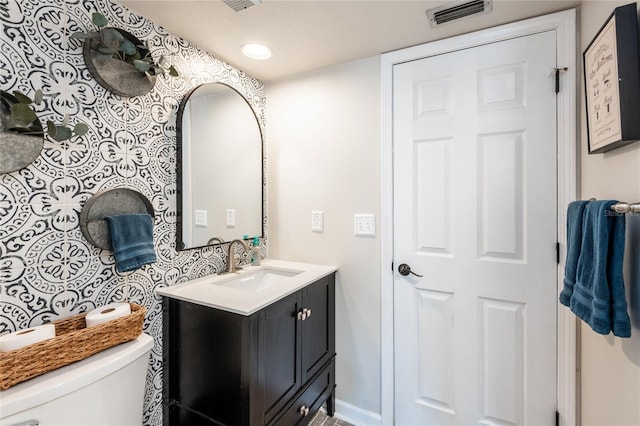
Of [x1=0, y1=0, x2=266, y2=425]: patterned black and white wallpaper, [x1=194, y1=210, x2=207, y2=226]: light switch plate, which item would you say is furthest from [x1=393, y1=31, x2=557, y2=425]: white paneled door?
[x1=0, y1=0, x2=266, y2=425]: patterned black and white wallpaper

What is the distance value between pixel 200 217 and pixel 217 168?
299mm

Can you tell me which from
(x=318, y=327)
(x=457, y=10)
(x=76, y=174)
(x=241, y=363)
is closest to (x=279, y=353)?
(x=241, y=363)

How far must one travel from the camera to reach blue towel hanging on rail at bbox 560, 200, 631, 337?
0.85 m

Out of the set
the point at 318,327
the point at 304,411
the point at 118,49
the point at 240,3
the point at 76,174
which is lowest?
the point at 304,411

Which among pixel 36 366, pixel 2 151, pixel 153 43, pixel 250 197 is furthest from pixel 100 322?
pixel 153 43

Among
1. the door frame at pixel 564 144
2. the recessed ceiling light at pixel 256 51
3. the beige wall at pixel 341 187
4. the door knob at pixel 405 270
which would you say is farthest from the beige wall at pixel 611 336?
the recessed ceiling light at pixel 256 51

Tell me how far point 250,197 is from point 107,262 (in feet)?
2.85

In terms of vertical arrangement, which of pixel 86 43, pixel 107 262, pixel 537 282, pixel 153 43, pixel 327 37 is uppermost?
pixel 327 37

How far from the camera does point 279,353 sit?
1.34 meters

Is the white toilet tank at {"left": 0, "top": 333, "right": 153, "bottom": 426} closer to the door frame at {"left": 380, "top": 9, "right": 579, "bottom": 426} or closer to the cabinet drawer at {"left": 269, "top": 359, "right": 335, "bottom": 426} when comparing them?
the cabinet drawer at {"left": 269, "top": 359, "right": 335, "bottom": 426}

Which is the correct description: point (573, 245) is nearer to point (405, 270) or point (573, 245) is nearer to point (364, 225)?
A: point (405, 270)

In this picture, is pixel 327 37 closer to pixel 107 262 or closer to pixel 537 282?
pixel 107 262

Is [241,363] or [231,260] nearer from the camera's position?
[241,363]

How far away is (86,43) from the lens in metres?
1.12
